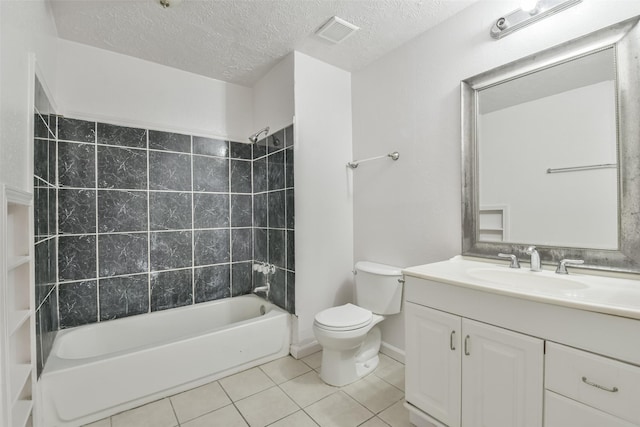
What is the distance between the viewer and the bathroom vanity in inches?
34.8

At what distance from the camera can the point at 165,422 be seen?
1.55 m

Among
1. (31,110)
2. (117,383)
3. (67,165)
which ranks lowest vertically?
(117,383)

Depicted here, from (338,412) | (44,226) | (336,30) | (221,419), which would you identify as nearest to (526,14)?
(336,30)

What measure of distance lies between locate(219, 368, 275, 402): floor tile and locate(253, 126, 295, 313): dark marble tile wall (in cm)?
51

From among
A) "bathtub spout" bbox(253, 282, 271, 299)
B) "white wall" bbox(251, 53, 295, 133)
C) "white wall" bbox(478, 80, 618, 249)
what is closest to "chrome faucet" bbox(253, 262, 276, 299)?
"bathtub spout" bbox(253, 282, 271, 299)

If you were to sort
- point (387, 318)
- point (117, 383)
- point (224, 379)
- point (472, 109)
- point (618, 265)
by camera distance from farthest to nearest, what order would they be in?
point (387, 318)
point (224, 379)
point (472, 109)
point (117, 383)
point (618, 265)

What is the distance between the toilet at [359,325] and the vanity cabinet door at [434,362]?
16.7 inches

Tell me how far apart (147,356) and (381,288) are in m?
1.54

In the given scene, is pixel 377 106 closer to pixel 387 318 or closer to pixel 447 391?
pixel 387 318

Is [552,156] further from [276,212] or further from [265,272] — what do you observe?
[265,272]

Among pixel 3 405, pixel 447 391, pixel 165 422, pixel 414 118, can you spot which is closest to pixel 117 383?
pixel 165 422

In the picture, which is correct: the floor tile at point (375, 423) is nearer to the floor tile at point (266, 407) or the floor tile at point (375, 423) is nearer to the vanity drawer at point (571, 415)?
the floor tile at point (266, 407)

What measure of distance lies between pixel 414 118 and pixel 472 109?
0.40 meters

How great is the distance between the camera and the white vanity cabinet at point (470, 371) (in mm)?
1058
